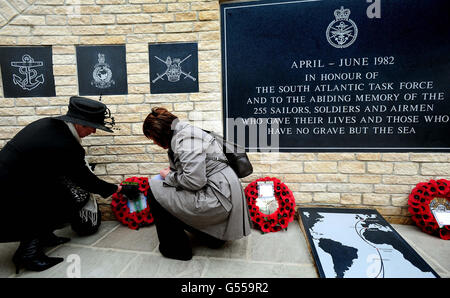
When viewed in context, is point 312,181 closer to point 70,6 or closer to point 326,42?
point 326,42

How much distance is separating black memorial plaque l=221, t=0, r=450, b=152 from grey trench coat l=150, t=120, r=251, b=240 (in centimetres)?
101

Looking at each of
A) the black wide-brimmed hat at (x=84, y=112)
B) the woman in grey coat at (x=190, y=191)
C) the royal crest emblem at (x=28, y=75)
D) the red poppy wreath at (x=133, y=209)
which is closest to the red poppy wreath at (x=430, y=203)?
the woman in grey coat at (x=190, y=191)

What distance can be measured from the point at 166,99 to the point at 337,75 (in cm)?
213

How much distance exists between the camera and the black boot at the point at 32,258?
7.09ft

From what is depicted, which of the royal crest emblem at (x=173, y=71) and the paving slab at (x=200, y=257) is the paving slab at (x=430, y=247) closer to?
the paving slab at (x=200, y=257)

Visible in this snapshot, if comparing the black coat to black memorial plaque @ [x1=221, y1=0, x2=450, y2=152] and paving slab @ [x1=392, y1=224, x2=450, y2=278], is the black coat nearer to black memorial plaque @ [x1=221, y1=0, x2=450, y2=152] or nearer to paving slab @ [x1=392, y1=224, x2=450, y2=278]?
black memorial plaque @ [x1=221, y1=0, x2=450, y2=152]

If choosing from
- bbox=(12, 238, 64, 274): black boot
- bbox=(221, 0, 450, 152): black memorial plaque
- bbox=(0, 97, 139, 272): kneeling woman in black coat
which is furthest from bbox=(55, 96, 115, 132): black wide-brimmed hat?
bbox=(221, 0, 450, 152): black memorial plaque

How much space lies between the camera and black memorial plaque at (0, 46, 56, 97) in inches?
118

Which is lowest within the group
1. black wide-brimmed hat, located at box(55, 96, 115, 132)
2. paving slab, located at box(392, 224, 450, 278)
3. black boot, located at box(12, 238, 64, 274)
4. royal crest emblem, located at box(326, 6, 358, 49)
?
paving slab, located at box(392, 224, 450, 278)

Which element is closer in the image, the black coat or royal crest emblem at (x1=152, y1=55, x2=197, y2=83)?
the black coat

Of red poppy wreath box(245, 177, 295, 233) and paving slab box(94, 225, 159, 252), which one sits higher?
red poppy wreath box(245, 177, 295, 233)

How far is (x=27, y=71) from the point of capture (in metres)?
3.02

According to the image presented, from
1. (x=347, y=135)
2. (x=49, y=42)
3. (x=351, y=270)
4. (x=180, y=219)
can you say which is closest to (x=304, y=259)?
(x=351, y=270)

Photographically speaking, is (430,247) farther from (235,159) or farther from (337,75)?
(235,159)
